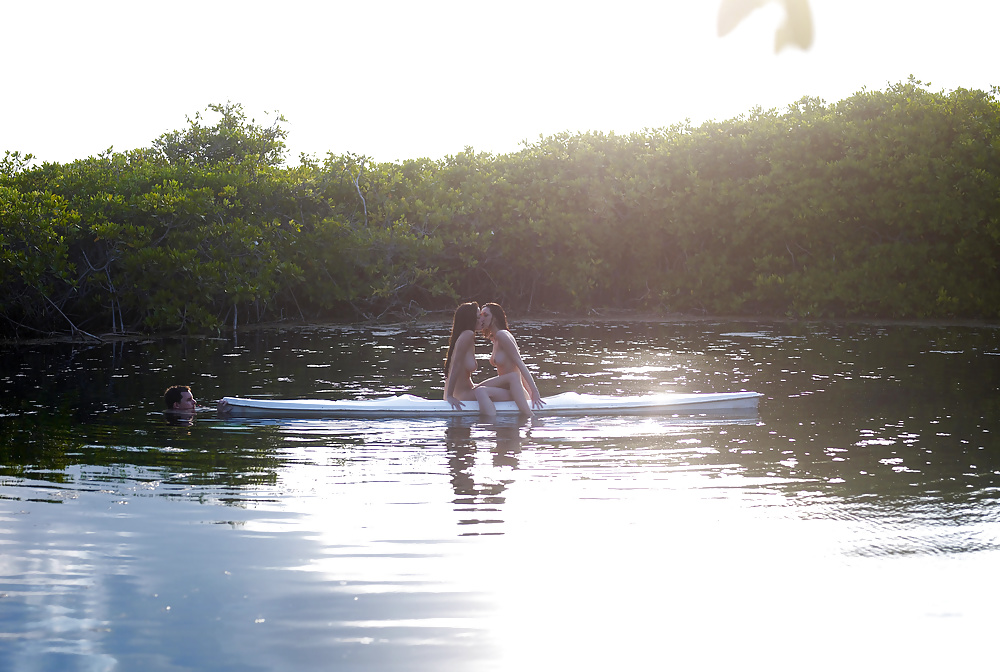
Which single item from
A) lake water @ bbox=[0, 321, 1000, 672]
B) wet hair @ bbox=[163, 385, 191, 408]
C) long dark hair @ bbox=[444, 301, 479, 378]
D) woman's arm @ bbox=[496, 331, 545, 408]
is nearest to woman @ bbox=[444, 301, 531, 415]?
long dark hair @ bbox=[444, 301, 479, 378]

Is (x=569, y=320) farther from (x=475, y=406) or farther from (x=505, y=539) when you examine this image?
(x=505, y=539)

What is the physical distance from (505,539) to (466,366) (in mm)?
4457

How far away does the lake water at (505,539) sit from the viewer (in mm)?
3619

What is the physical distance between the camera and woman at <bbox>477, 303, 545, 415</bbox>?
9148mm

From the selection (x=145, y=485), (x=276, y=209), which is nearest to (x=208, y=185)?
(x=276, y=209)

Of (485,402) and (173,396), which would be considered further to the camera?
(173,396)

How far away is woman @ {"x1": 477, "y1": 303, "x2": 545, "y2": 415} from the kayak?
0.14 meters

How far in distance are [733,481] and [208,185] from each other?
62.9ft

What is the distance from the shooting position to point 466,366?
9.40 metres

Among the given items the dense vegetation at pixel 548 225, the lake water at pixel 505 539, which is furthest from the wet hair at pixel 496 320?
the dense vegetation at pixel 548 225

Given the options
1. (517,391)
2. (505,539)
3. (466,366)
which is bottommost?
(505,539)

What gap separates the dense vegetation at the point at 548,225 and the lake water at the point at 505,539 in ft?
35.5

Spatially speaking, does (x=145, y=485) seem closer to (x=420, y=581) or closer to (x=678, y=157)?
(x=420, y=581)

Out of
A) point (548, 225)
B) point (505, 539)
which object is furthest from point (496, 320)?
point (548, 225)
